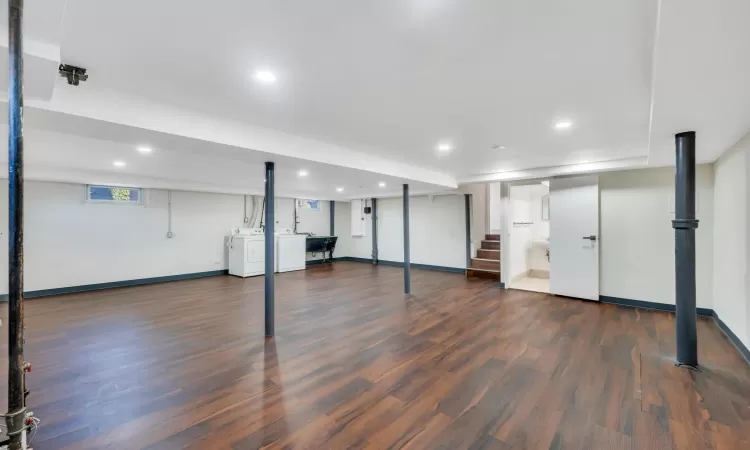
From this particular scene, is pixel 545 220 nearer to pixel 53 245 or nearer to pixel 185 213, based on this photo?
pixel 185 213

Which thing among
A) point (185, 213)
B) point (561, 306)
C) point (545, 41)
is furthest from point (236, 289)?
point (545, 41)

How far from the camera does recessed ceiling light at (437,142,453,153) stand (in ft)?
12.6

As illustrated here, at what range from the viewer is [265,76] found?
2037 millimetres

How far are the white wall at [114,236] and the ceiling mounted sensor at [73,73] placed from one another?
5434mm

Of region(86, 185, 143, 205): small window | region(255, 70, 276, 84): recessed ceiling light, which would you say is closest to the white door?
region(255, 70, 276, 84): recessed ceiling light

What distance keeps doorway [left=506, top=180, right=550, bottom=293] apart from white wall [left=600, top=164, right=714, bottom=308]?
1550 mm

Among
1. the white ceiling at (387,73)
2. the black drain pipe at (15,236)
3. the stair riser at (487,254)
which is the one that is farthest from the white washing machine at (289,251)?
the black drain pipe at (15,236)

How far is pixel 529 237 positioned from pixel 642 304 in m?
2.89

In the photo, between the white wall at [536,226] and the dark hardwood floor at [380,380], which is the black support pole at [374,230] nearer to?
the white wall at [536,226]

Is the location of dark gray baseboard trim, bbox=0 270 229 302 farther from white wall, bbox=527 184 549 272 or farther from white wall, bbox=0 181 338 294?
white wall, bbox=527 184 549 272

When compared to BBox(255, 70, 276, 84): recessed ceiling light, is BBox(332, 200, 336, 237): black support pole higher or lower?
lower

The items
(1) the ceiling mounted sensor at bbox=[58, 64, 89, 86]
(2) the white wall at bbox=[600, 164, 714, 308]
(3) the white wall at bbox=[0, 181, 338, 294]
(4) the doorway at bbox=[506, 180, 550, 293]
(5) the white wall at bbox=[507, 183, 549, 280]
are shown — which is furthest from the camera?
(5) the white wall at bbox=[507, 183, 549, 280]

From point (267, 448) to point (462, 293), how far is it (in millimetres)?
4505

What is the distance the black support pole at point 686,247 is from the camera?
9.10 feet
